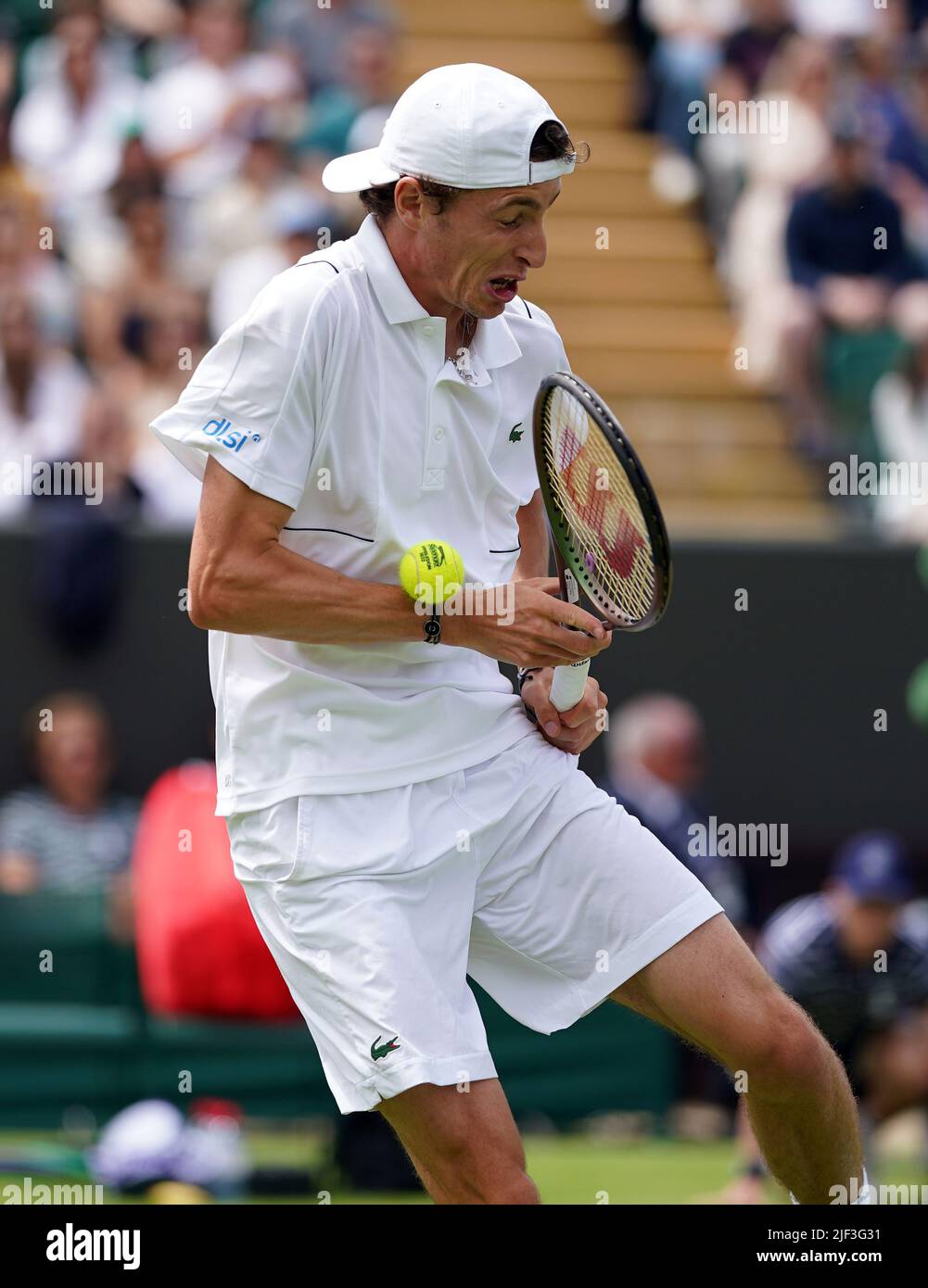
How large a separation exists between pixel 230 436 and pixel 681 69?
7722mm

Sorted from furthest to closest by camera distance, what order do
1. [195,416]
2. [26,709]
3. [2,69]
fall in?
[2,69]
[26,709]
[195,416]

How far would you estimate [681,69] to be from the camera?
10.8m

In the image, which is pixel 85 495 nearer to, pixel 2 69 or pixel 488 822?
pixel 2 69

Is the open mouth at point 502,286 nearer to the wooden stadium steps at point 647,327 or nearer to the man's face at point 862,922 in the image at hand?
the man's face at point 862,922

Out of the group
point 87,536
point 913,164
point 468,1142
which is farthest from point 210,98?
point 468,1142

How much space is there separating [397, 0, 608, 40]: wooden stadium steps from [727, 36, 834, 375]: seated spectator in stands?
1604 mm

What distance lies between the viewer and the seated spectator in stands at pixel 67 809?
8.00 m

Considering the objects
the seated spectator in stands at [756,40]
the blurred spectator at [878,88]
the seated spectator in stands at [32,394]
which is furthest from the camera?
the seated spectator in stands at [756,40]

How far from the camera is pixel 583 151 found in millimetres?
3869

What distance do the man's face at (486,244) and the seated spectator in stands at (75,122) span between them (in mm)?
6169

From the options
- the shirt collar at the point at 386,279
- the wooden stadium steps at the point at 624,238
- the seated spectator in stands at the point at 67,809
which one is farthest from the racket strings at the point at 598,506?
the wooden stadium steps at the point at 624,238

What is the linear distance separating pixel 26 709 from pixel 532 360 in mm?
4680

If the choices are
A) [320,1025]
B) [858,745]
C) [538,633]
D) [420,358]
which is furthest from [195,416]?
[858,745]

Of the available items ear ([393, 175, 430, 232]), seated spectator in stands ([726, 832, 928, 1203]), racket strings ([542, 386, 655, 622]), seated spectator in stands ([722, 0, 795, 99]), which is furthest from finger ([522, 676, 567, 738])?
seated spectator in stands ([722, 0, 795, 99])
